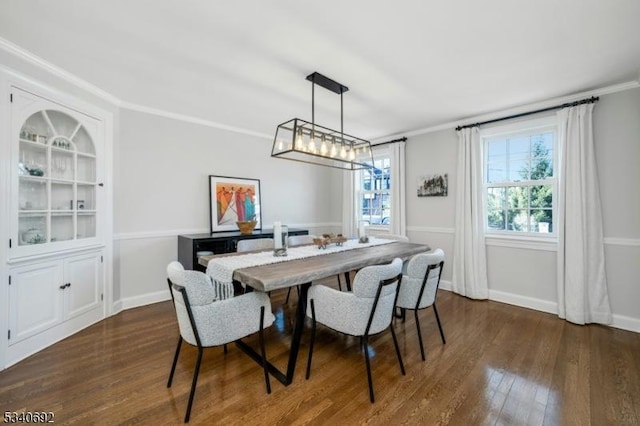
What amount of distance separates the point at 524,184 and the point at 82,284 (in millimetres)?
5266

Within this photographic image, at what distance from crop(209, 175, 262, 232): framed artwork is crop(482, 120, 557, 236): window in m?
3.49

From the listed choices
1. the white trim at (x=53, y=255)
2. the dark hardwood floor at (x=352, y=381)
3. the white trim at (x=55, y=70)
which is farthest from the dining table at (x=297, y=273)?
the white trim at (x=55, y=70)

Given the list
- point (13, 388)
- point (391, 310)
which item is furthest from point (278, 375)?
point (13, 388)

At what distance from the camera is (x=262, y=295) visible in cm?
200


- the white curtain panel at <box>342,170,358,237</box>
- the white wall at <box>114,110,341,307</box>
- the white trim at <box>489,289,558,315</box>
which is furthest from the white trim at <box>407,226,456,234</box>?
the white wall at <box>114,110,341,307</box>

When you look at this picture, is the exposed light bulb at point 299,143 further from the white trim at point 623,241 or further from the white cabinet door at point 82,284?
the white trim at point 623,241

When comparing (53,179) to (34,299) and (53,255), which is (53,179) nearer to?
(53,255)

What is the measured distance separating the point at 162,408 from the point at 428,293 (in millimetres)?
2132

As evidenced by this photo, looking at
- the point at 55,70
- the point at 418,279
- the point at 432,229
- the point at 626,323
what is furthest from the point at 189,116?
the point at 626,323

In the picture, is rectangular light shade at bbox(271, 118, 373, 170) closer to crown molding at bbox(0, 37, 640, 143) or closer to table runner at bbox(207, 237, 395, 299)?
table runner at bbox(207, 237, 395, 299)

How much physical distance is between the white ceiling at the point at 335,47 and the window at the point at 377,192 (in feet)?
5.88

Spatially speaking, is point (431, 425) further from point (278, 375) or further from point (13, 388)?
point (13, 388)

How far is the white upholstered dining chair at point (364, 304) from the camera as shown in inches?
71.1

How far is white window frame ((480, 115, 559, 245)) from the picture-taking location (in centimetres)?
327
